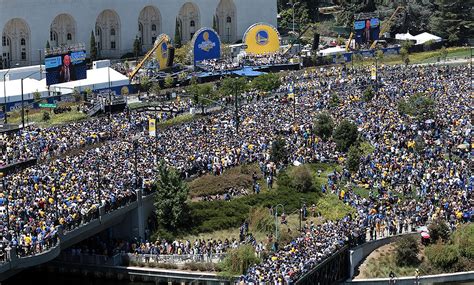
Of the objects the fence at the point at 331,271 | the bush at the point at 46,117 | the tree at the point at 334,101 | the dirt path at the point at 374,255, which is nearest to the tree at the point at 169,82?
the bush at the point at 46,117

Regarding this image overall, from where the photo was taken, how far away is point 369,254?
59.3m

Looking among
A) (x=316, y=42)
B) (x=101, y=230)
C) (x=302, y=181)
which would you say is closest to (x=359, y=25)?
(x=316, y=42)

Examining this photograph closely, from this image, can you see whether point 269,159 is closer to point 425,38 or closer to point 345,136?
point 345,136

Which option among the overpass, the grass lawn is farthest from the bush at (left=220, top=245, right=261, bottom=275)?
the grass lawn

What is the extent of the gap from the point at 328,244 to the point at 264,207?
30.5 ft

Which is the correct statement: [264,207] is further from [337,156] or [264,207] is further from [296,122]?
[296,122]

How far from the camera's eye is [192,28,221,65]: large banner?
109938 mm

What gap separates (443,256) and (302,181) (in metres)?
11.5

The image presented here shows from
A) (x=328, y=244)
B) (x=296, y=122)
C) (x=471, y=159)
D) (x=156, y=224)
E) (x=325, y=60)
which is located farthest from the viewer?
(x=325, y=60)

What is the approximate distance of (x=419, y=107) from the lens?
261ft

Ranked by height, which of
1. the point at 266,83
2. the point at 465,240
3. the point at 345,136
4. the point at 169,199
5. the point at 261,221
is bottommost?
the point at 465,240

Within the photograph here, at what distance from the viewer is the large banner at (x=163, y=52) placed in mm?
106625

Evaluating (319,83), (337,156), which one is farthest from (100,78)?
(337,156)

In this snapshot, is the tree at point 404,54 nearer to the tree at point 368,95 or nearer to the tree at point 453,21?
the tree at point 453,21
